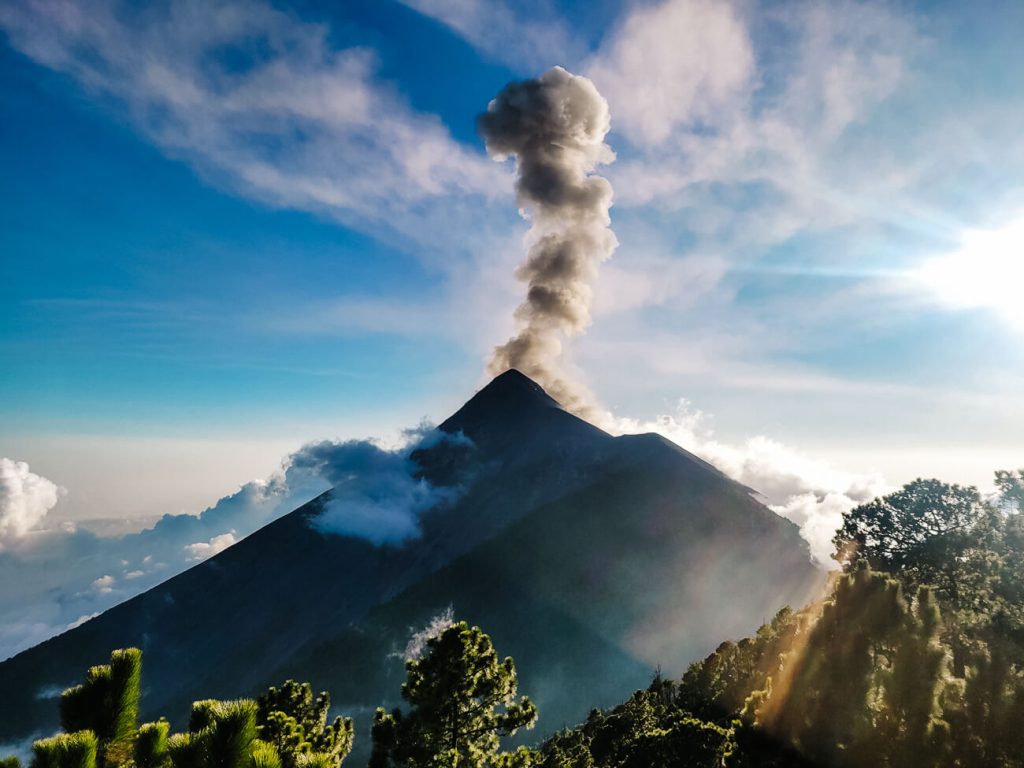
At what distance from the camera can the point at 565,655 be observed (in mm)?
141625

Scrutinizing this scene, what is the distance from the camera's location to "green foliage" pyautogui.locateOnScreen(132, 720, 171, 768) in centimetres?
618

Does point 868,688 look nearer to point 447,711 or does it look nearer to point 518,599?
point 447,711

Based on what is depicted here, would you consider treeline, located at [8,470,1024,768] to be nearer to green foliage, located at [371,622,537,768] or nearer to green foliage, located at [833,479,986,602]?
green foliage, located at [371,622,537,768]

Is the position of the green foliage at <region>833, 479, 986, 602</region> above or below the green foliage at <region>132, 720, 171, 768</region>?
above

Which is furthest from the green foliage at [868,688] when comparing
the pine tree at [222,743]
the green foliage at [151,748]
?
the green foliage at [151,748]

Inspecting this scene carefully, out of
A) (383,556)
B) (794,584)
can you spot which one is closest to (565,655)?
(794,584)

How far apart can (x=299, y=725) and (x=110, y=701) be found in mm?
10054

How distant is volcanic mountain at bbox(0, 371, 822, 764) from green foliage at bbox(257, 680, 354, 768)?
393 feet

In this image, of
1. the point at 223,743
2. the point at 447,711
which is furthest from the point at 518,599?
the point at 223,743

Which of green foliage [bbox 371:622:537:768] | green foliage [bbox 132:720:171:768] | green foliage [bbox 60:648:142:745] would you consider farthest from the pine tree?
green foliage [bbox 371:622:537:768]

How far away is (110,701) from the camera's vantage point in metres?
6.47

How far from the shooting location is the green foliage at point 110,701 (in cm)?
636

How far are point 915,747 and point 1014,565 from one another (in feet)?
92.2

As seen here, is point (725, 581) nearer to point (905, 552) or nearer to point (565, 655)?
point (565, 655)
